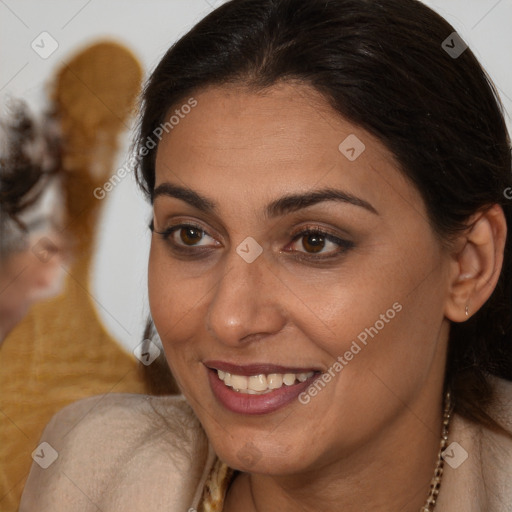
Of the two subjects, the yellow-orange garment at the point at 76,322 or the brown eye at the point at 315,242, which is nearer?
the brown eye at the point at 315,242

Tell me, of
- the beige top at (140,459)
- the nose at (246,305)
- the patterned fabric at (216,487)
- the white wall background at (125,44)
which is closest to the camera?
the nose at (246,305)

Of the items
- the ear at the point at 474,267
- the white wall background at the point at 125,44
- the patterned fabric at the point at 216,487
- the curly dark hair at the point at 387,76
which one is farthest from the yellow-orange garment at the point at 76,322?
the ear at the point at 474,267

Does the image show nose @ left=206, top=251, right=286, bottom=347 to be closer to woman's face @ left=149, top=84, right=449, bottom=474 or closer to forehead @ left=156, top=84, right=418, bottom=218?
woman's face @ left=149, top=84, right=449, bottom=474

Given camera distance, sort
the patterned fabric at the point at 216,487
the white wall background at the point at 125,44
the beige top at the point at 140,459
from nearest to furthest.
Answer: the beige top at the point at 140,459 → the patterned fabric at the point at 216,487 → the white wall background at the point at 125,44

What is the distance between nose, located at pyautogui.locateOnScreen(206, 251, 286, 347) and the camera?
127 cm

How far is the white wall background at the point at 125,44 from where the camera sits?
2.25 meters

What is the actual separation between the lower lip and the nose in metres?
0.10

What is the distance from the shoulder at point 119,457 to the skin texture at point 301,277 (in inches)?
11.8

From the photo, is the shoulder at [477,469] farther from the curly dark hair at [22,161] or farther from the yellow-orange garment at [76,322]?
the curly dark hair at [22,161]

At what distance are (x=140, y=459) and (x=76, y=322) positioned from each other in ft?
2.11

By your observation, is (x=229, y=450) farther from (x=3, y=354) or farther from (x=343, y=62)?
(x=3, y=354)

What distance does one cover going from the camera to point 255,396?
4.45 feet

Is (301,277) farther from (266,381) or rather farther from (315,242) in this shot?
(266,381)

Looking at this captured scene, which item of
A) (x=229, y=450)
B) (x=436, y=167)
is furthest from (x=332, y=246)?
(x=229, y=450)
